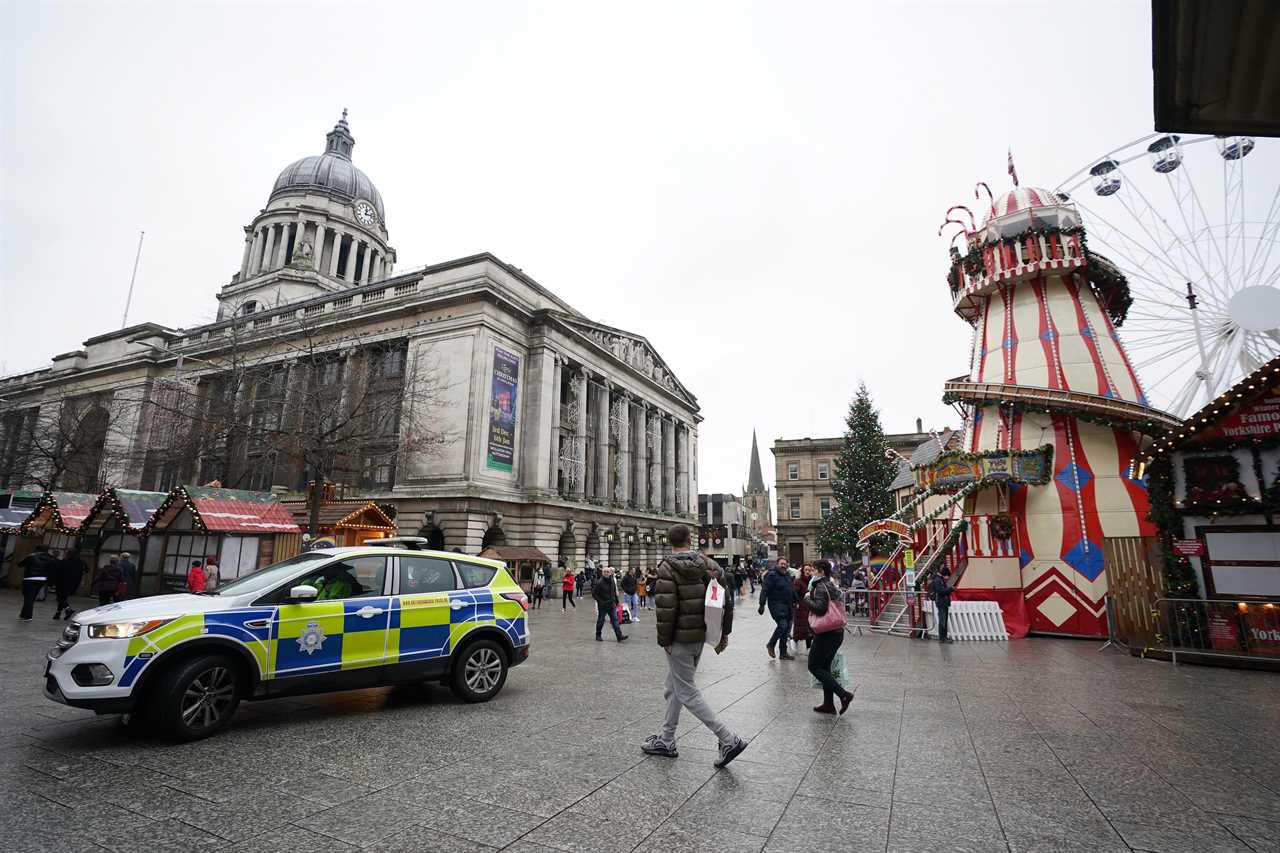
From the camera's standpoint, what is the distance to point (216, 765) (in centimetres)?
482

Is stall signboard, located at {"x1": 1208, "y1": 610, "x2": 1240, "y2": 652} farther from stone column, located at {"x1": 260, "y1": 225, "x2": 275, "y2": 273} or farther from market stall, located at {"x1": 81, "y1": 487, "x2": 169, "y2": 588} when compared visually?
stone column, located at {"x1": 260, "y1": 225, "x2": 275, "y2": 273}

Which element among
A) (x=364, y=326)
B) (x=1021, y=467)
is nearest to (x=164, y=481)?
(x=364, y=326)

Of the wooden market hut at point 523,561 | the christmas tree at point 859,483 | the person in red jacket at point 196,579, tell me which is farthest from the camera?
the christmas tree at point 859,483

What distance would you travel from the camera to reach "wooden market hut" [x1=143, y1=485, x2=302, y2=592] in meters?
16.9

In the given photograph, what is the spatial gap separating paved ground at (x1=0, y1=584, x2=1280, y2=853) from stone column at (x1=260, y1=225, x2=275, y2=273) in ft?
196

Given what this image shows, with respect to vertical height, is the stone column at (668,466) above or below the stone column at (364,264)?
below

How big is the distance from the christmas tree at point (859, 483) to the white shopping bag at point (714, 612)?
31.3 meters

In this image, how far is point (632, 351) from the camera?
159ft

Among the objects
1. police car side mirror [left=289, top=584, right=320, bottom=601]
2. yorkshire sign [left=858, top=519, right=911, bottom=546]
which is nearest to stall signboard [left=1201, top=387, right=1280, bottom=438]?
yorkshire sign [left=858, top=519, right=911, bottom=546]

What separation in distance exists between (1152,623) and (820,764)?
1140 cm

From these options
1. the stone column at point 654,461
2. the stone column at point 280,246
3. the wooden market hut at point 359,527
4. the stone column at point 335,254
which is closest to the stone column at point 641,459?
the stone column at point 654,461

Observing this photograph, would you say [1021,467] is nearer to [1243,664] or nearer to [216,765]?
[1243,664]

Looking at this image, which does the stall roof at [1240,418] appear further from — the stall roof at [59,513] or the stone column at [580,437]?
the stone column at [580,437]

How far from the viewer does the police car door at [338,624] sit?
19.8 ft
